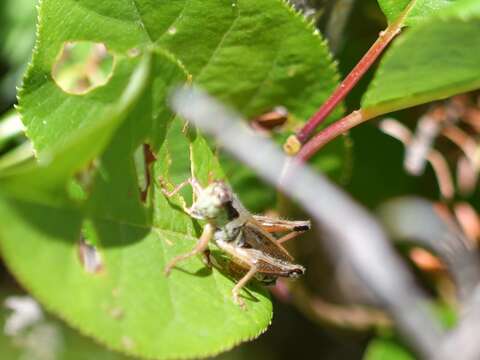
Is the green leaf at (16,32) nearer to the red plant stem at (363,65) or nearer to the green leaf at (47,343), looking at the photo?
the green leaf at (47,343)

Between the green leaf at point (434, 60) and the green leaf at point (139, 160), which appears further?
the green leaf at point (434, 60)

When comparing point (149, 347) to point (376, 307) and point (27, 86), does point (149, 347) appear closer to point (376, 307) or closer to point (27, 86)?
point (27, 86)

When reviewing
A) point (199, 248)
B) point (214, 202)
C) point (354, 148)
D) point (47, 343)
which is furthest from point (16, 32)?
point (199, 248)

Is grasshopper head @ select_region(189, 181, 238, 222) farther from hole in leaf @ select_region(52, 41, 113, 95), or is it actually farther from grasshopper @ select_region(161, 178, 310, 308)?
hole in leaf @ select_region(52, 41, 113, 95)

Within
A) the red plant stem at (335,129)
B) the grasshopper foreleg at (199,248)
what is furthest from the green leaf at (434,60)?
the grasshopper foreleg at (199,248)

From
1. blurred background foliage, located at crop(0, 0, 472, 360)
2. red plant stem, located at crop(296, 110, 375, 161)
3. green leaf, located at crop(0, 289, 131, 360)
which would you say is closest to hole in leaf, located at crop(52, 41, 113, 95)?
blurred background foliage, located at crop(0, 0, 472, 360)

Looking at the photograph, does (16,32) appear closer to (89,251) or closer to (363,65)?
(363,65)
